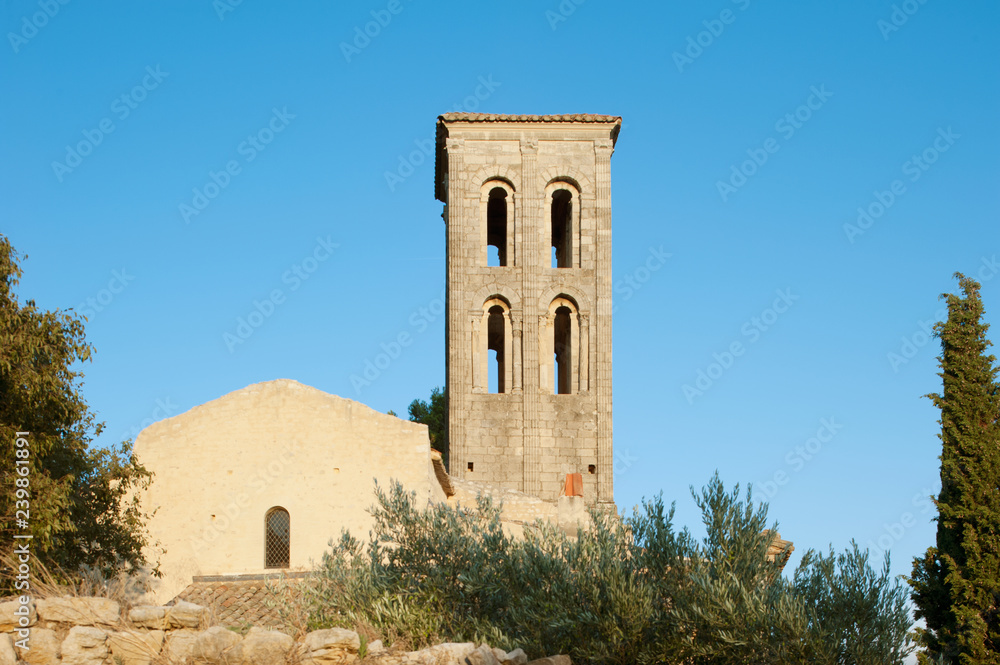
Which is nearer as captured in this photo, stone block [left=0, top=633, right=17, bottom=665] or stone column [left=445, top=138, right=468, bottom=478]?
stone block [left=0, top=633, right=17, bottom=665]

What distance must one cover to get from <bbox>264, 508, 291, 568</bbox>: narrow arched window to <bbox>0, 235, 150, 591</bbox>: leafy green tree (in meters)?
3.16

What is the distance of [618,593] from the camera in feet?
37.9

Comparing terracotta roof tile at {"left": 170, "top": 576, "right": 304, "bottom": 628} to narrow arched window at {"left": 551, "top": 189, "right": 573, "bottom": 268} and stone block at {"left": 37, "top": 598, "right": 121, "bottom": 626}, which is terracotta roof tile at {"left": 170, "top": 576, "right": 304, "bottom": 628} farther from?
narrow arched window at {"left": 551, "top": 189, "right": 573, "bottom": 268}

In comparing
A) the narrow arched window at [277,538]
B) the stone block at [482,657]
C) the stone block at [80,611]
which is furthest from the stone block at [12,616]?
the narrow arched window at [277,538]

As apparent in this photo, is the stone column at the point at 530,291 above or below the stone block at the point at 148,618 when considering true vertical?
above

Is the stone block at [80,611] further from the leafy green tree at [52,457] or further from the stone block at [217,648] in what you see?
the leafy green tree at [52,457]

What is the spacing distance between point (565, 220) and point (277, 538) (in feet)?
54.5

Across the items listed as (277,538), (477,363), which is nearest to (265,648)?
(277,538)

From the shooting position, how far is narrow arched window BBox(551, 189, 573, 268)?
33625 millimetres

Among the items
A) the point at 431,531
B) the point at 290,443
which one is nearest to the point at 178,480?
the point at 290,443

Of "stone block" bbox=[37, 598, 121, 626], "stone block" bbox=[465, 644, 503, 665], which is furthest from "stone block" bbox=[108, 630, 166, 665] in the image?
"stone block" bbox=[465, 644, 503, 665]

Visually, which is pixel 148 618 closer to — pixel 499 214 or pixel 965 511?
pixel 965 511

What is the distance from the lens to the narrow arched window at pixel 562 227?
110 ft

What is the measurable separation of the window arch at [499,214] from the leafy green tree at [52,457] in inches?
655
